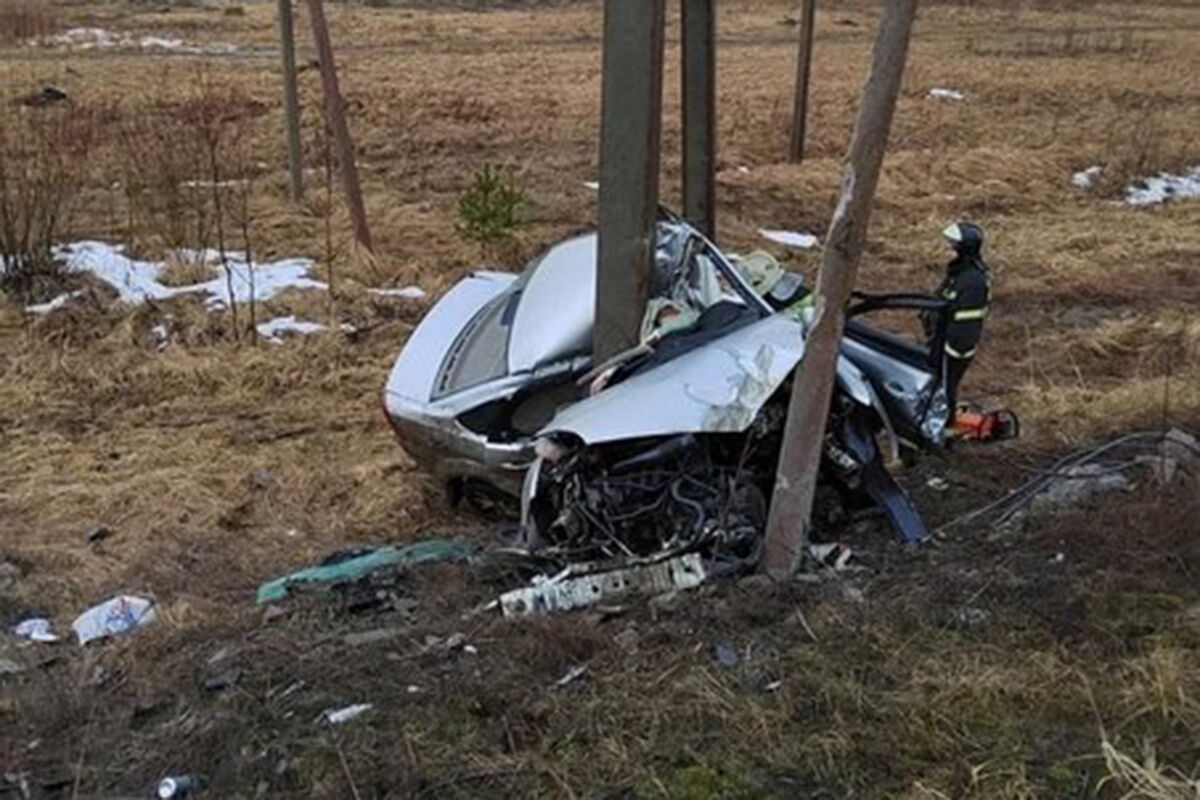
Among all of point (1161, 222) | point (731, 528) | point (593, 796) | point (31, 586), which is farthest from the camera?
point (1161, 222)

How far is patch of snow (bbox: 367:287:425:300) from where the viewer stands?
31.7 feet

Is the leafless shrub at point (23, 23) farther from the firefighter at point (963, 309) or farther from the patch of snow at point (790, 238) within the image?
the firefighter at point (963, 309)

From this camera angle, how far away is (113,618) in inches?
198

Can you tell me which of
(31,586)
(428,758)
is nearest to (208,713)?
(428,758)

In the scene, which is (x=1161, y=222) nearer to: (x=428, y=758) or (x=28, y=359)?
(x=28, y=359)

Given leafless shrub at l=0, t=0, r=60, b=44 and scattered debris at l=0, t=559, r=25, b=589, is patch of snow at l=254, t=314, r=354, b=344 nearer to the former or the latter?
scattered debris at l=0, t=559, r=25, b=589

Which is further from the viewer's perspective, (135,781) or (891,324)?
(891,324)

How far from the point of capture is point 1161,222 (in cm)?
Answer: 1312

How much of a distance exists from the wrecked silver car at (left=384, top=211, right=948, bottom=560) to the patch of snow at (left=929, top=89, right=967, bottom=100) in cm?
1392

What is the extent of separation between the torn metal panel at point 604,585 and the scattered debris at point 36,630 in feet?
5.99

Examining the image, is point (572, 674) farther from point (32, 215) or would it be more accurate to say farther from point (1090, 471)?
point (32, 215)

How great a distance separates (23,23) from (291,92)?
53.1ft

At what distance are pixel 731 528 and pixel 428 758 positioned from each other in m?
1.69

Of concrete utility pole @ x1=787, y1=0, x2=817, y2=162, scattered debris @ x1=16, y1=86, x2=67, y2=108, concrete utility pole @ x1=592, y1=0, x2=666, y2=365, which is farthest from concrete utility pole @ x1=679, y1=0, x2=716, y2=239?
scattered debris @ x1=16, y1=86, x2=67, y2=108
